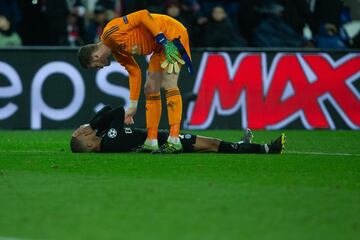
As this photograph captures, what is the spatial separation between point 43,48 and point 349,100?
17.9 feet

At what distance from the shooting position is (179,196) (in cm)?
906

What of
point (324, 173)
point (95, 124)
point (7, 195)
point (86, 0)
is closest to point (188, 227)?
point (7, 195)

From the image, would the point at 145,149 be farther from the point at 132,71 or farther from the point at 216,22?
the point at 216,22

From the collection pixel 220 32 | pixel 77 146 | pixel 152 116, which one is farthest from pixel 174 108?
pixel 220 32

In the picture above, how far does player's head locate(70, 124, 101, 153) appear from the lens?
41.7 ft

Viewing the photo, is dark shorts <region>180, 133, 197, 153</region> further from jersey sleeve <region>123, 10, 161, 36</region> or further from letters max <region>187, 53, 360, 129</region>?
letters max <region>187, 53, 360, 129</region>

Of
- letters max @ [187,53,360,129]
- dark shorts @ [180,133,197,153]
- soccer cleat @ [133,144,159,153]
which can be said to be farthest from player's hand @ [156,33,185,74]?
letters max @ [187,53,360,129]

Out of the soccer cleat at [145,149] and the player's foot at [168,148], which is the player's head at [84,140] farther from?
the player's foot at [168,148]

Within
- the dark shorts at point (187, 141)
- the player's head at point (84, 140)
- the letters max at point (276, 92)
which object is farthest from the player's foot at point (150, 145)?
the letters max at point (276, 92)

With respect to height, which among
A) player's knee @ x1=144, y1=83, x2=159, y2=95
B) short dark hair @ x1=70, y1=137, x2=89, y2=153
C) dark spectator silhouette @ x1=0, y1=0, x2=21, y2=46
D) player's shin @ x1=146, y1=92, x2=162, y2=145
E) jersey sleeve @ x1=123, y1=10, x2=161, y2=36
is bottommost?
short dark hair @ x1=70, y1=137, x2=89, y2=153

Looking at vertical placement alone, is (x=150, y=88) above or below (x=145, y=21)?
below

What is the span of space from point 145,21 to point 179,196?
3859 millimetres

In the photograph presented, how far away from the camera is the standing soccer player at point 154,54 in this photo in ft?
41.2

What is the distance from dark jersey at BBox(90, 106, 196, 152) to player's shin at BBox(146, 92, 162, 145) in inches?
4.7
